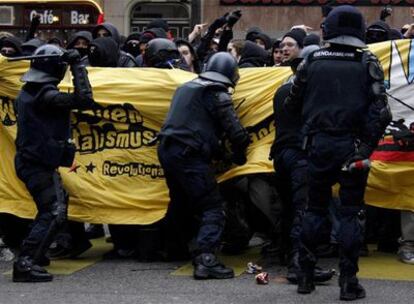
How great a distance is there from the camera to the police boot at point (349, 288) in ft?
24.0

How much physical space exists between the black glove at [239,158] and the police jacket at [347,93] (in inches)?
41.8

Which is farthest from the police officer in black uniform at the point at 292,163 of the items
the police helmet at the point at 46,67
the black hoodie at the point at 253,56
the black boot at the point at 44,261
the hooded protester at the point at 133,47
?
the hooded protester at the point at 133,47

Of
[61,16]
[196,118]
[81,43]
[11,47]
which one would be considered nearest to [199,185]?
[196,118]

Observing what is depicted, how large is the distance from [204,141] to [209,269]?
1009 mm

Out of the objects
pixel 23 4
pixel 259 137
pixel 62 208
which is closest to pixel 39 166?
pixel 62 208

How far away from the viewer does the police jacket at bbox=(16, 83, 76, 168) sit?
8.16 m

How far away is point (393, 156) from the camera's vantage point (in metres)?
8.69

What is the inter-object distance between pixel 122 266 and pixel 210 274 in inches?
38.5


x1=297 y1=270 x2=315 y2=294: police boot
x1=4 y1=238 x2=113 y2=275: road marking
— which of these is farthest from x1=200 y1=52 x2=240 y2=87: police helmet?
x1=4 y1=238 x2=113 y2=275: road marking

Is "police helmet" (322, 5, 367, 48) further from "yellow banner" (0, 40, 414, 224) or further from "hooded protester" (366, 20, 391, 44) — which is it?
"hooded protester" (366, 20, 391, 44)

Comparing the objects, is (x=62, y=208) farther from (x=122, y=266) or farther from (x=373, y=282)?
(x=373, y=282)

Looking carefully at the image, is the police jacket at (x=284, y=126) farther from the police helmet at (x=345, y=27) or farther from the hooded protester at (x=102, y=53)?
the hooded protester at (x=102, y=53)

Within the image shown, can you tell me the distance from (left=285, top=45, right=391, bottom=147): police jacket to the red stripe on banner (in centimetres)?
140

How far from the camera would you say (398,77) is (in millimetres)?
8914
